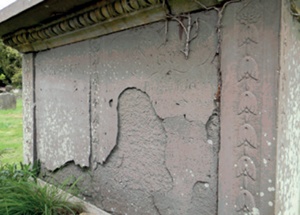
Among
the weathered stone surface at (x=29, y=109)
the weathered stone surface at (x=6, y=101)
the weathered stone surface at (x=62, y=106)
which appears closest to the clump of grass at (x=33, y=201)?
the weathered stone surface at (x=62, y=106)

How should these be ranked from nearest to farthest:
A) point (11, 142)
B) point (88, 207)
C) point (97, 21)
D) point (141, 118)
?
point (141, 118) → point (97, 21) → point (88, 207) → point (11, 142)

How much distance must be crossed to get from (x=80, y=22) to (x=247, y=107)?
1346 mm

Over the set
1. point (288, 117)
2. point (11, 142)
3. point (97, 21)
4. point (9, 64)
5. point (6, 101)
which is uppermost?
point (9, 64)

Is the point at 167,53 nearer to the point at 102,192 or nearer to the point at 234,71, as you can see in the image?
the point at 234,71

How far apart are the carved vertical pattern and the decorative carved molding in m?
0.51

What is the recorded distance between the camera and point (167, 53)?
1.70 meters

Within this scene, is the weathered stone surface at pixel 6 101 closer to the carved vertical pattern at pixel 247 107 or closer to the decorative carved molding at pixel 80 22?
the decorative carved molding at pixel 80 22

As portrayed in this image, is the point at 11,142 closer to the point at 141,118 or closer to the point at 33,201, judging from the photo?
the point at 33,201

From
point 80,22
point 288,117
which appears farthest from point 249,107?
point 80,22

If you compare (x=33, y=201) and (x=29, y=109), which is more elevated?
(x=29, y=109)

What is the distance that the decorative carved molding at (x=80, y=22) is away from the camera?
174 centimetres

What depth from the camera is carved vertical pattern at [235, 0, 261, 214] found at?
4.29 ft

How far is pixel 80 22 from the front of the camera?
2125 millimetres

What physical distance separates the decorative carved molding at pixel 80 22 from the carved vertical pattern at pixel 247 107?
514 millimetres
